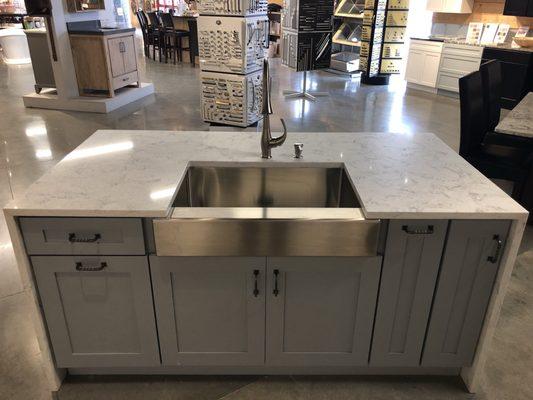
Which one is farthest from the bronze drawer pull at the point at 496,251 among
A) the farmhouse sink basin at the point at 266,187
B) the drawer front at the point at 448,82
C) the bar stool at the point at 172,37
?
the bar stool at the point at 172,37

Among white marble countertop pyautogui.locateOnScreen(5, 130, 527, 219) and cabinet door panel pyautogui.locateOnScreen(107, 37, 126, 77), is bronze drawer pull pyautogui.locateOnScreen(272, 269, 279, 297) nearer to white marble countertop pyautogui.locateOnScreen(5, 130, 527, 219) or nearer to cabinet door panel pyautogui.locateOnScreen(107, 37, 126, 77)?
white marble countertop pyautogui.locateOnScreen(5, 130, 527, 219)

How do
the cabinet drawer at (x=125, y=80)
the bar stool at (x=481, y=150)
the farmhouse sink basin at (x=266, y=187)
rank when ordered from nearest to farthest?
the farmhouse sink basin at (x=266, y=187)
the bar stool at (x=481, y=150)
the cabinet drawer at (x=125, y=80)

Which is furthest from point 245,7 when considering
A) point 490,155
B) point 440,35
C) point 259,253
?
point 440,35

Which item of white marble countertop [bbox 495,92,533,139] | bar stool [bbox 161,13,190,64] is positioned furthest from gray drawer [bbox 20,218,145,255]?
bar stool [bbox 161,13,190,64]

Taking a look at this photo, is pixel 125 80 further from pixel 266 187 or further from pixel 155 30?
pixel 266 187

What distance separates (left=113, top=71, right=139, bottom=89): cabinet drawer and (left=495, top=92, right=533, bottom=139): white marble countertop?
5.36 metres

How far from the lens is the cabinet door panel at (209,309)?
5.10 feet

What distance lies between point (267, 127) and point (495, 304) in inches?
44.8

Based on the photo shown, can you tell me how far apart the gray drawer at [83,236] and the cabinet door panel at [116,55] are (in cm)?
525

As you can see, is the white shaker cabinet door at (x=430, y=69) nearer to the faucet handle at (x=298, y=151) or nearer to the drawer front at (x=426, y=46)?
the drawer front at (x=426, y=46)

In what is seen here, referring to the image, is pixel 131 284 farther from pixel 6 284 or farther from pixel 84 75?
pixel 84 75

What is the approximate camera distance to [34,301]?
1.58 metres

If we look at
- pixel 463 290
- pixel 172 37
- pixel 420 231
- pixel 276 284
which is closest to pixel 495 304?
pixel 463 290

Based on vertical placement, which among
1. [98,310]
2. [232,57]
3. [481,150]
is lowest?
[98,310]
